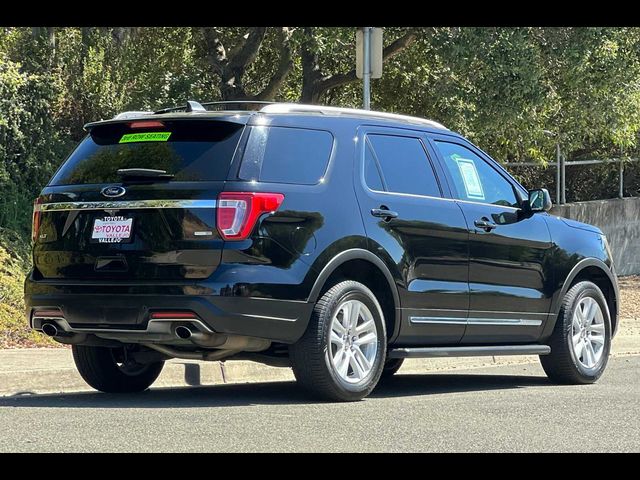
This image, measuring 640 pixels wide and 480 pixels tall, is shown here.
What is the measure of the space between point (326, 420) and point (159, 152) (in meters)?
2.14

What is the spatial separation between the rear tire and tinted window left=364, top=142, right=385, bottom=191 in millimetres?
2087

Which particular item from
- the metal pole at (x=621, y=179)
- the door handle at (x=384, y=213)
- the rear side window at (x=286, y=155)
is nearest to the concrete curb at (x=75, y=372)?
the door handle at (x=384, y=213)

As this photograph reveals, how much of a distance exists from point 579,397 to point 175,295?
10.4ft

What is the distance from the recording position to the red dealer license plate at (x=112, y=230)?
8.20 m

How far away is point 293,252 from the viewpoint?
321 inches

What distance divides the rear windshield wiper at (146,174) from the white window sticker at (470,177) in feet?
8.54

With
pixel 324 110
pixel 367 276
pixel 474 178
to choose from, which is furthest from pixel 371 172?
pixel 474 178

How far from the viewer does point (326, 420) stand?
759cm

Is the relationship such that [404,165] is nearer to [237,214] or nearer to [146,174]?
[237,214]

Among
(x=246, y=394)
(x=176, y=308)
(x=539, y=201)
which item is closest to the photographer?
(x=176, y=308)

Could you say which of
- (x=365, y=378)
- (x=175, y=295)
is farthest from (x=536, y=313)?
(x=175, y=295)

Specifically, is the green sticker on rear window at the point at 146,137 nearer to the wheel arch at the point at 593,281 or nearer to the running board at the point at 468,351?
the running board at the point at 468,351

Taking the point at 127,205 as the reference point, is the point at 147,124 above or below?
above
